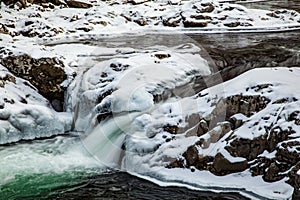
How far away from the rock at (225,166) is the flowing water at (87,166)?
0.39 metres

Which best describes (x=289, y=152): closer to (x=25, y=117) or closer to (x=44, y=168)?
(x=44, y=168)

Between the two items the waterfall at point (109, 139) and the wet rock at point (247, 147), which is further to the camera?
the waterfall at point (109, 139)

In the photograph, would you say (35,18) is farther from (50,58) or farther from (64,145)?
(64,145)

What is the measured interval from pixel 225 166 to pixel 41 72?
410cm

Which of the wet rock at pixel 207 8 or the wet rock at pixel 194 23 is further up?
the wet rock at pixel 207 8

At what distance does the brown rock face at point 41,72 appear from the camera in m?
7.55

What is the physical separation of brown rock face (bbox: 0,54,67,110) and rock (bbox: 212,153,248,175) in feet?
11.4

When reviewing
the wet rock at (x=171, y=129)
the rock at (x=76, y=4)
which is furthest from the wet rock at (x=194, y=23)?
the wet rock at (x=171, y=129)

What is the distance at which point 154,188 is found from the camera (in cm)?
516

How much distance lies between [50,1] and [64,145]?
814 centimetres

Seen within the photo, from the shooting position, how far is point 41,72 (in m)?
7.62

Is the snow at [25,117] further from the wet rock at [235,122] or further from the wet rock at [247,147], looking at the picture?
the wet rock at [247,147]

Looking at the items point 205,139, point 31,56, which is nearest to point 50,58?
point 31,56

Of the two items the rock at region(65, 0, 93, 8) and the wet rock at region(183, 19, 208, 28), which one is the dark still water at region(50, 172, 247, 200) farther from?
the rock at region(65, 0, 93, 8)
